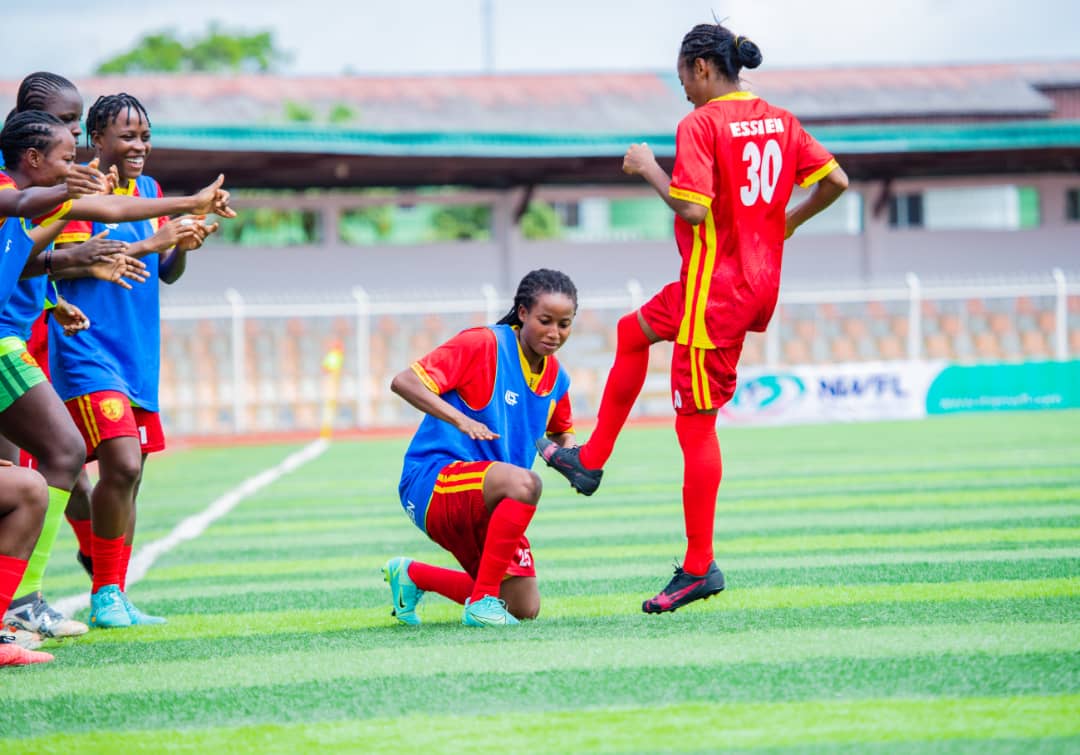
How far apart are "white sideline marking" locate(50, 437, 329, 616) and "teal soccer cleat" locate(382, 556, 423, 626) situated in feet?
5.61

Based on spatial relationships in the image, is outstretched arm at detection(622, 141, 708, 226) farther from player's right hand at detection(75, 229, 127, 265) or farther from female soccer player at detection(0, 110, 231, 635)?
player's right hand at detection(75, 229, 127, 265)

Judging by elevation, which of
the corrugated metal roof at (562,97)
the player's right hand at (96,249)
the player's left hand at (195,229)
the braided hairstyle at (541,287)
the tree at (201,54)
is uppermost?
the tree at (201,54)

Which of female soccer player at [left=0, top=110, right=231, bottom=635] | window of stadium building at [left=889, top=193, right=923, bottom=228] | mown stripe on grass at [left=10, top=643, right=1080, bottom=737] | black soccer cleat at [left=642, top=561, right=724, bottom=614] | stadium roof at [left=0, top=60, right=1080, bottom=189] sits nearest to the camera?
mown stripe on grass at [left=10, top=643, right=1080, bottom=737]

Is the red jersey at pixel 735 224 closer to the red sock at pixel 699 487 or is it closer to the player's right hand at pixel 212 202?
the red sock at pixel 699 487

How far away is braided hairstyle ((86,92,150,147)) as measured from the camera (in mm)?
5926

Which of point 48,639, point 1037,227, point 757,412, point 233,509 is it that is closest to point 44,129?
point 48,639

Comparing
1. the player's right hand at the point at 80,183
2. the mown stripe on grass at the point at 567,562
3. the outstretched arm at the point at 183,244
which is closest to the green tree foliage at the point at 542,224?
the mown stripe on grass at the point at 567,562

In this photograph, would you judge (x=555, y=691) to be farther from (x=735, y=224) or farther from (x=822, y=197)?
(x=822, y=197)

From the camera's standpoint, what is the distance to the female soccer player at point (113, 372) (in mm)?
5840

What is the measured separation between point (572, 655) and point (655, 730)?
1.01 m

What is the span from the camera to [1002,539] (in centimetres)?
752

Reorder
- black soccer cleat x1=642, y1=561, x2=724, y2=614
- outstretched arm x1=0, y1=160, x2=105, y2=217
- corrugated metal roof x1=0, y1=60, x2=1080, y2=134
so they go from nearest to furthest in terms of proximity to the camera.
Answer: outstretched arm x1=0, y1=160, x2=105, y2=217 < black soccer cleat x1=642, y1=561, x2=724, y2=614 < corrugated metal roof x1=0, y1=60, x2=1080, y2=134

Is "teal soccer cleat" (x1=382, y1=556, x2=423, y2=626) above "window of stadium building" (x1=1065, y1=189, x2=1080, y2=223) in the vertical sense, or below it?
below

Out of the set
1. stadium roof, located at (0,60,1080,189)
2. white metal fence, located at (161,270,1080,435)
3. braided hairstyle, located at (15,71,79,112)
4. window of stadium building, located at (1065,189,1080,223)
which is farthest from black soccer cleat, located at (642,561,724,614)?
window of stadium building, located at (1065,189,1080,223)
